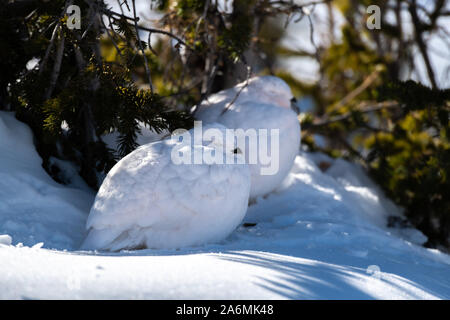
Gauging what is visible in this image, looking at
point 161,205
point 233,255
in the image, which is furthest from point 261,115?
point 233,255

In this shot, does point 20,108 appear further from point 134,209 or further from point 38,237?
point 134,209

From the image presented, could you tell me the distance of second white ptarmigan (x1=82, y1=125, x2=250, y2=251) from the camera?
183 centimetres

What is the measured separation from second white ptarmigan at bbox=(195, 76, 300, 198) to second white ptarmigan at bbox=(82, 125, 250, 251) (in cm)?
58

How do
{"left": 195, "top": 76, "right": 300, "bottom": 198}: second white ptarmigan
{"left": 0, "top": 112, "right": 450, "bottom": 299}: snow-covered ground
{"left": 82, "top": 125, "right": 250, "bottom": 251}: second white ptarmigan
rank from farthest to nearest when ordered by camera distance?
{"left": 195, "top": 76, "right": 300, "bottom": 198}: second white ptarmigan, {"left": 82, "top": 125, "right": 250, "bottom": 251}: second white ptarmigan, {"left": 0, "top": 112, "right": 450, "bottom": 299}: snow-covered ground

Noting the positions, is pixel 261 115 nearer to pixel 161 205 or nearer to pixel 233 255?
pixel 161 205

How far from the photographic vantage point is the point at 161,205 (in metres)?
1.84

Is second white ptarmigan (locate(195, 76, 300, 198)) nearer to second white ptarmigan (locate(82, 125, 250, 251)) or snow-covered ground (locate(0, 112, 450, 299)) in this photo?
snow-covered ground (locate(0, 112, 450, 299))

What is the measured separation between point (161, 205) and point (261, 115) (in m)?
0.90

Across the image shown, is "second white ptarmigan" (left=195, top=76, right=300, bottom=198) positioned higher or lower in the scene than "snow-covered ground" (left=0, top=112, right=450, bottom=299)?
higher

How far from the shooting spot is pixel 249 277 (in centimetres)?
143

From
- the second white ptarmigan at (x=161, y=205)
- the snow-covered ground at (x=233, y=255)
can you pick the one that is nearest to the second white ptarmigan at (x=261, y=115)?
the snow-covered ground at (x=233, y=255)

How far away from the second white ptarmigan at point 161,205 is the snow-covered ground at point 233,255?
0.31 feet

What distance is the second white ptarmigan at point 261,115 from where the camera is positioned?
2.52 metres

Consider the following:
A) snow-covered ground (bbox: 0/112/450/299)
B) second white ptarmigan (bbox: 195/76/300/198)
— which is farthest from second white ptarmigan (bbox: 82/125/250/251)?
second white ptarmigan (bbox: 195/76/300/198)
